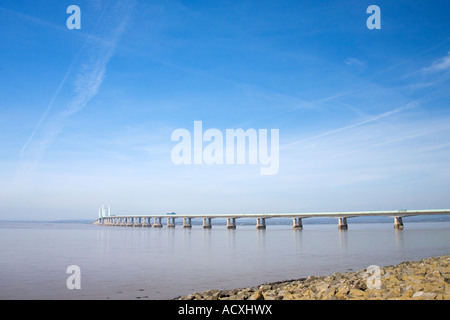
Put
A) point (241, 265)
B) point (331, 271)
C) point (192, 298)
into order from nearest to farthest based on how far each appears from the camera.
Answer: point (192, 298) → point (331, 271) → point (241, 265)

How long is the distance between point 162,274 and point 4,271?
14147 millimetres

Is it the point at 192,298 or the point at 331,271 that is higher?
the point at 192,298

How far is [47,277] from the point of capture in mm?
26531
